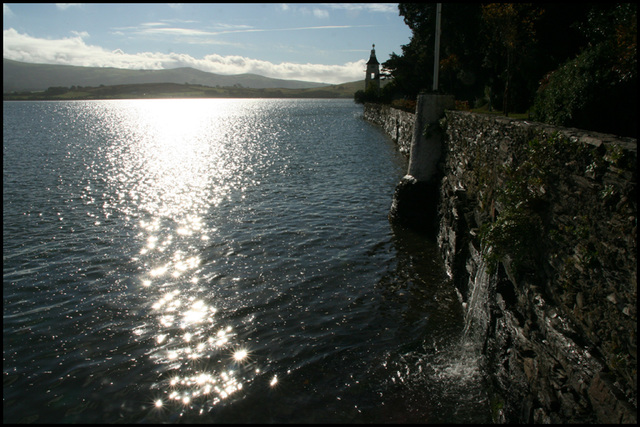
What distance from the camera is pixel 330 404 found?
6.84 meters

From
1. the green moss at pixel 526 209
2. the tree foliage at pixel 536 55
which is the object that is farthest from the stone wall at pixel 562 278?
the tree foliage at pixel 536 55

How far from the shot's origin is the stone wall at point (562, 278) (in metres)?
4.44

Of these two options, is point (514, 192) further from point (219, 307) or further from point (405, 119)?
point (405, 119)

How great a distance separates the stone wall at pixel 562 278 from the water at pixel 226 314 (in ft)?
3.81

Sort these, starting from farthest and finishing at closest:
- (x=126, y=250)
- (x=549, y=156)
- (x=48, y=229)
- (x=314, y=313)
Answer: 1. (x=48, y=229)
2. (x=126, y=250)
3. (x=314, y=313)
4. (x=549, y=156)

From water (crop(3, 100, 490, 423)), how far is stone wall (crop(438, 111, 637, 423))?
3.81ft

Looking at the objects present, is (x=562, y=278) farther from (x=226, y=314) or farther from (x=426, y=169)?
(x=426, y=169)

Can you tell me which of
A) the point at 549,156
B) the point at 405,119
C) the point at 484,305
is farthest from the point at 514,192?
the point at 405,119

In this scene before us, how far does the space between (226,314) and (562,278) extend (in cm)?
672

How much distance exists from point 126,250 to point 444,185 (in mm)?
10251

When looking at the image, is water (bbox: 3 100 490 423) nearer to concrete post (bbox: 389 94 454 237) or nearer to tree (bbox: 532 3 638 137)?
concrete post (bbox: 389 94 454 237)

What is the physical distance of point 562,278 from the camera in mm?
5645

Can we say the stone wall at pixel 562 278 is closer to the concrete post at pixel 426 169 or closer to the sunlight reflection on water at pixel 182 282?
the sunlight reflection on water at pixel 182 282

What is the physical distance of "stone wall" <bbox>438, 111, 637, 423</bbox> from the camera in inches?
175
